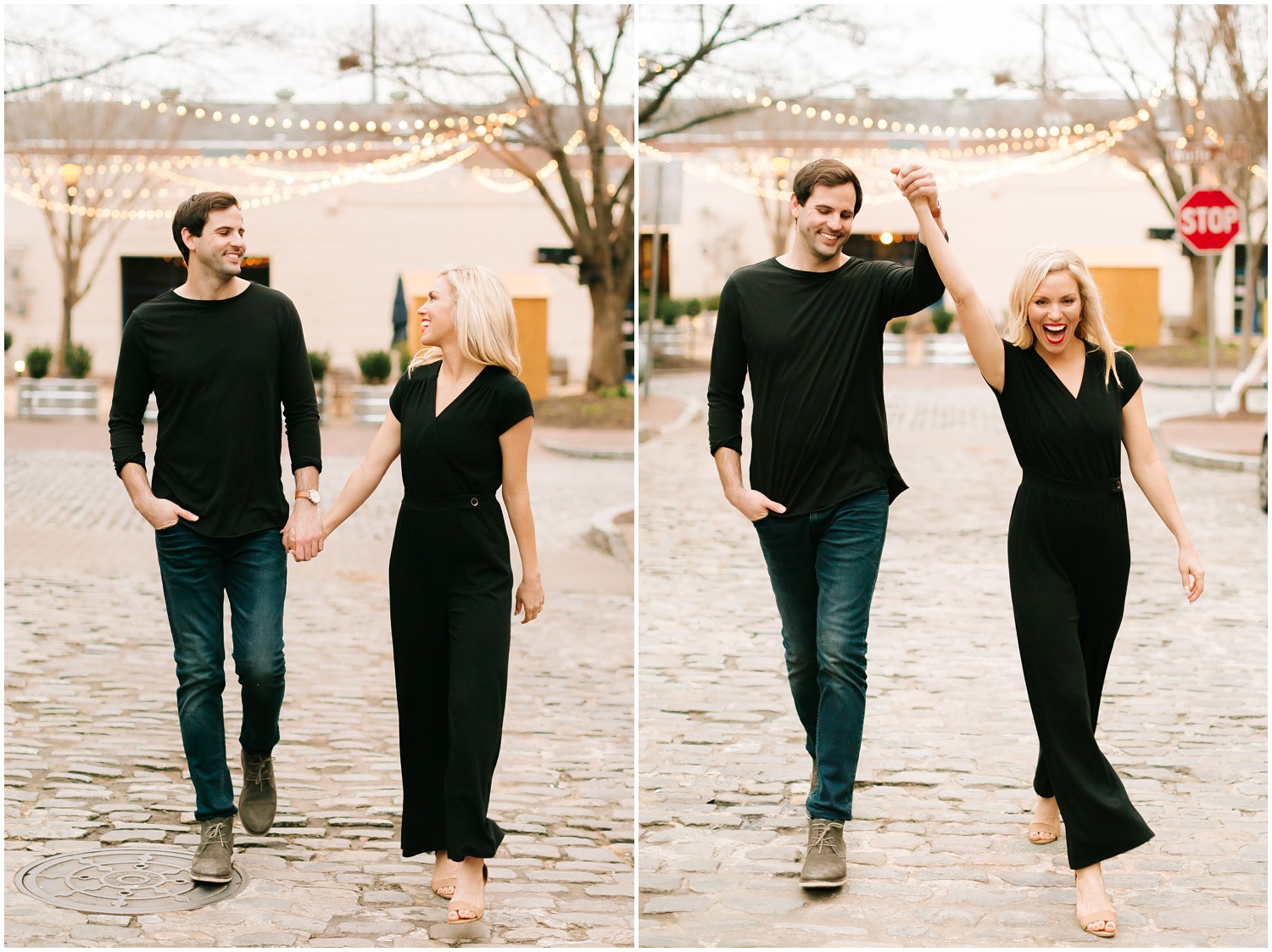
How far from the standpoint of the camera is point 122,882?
4.79m

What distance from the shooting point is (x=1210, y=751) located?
6.26 metres

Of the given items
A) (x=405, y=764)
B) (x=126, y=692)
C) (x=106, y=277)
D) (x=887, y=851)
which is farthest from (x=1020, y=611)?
(x=106, y=277)

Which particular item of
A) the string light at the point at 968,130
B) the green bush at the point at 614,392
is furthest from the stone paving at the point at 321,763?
the string light at the point at 968,130

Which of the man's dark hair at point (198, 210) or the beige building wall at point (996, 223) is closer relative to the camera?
the man's dark hair at point (198, 210)

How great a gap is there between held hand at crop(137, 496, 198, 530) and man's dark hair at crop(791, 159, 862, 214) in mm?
1974

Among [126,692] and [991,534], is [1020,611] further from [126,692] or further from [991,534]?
[991,534]

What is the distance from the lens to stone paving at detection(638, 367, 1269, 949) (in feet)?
14.8

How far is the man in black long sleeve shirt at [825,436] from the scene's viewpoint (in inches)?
182

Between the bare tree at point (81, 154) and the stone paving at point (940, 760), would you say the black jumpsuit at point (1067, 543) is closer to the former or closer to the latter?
the stone paving at point (940, 760)

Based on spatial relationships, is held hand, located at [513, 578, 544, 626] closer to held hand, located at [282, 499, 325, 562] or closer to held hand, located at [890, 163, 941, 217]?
held hand, located at [282, 499, 325, 562]

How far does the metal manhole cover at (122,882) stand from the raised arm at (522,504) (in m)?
1.22

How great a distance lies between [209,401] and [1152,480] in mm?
2751

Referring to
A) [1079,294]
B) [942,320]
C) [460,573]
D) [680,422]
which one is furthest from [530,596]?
[942,320]

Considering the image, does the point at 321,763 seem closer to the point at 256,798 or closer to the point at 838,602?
the point at 256,798
